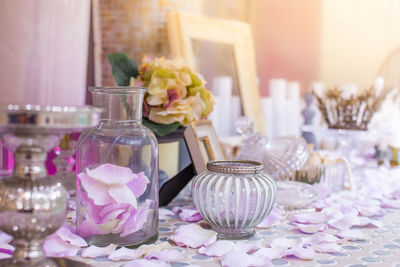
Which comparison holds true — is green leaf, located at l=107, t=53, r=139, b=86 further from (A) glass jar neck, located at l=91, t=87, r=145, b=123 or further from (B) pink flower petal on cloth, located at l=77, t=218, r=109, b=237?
(B) pink flower petal on cloth, located at l=77, t=218, r=109, b=237

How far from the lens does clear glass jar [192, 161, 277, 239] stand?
72 cm

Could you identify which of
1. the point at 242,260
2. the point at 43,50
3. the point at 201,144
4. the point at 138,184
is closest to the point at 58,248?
the point at 138,184

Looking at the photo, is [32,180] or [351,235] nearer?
[32,180]

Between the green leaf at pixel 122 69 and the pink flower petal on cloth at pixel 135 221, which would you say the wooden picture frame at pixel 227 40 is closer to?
the green leaf at pixel 122 69

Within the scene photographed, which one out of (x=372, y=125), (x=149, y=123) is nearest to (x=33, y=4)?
(x=149, y=123)

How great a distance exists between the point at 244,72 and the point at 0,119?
132cm

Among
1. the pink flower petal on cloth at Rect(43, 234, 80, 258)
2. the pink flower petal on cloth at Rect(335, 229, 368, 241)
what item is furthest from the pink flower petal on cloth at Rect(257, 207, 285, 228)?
the pink flower petal on cloth at Rect(43, 234, 80, 258)

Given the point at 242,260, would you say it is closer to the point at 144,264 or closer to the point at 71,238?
the point at 144,264

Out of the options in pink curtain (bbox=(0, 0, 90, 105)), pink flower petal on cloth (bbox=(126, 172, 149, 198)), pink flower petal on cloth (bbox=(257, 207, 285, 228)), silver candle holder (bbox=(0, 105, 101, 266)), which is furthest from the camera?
pink curtain (bbox=(0, 0, 90, 105))

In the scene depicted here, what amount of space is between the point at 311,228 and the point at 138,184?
0.30 meters

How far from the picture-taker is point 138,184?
2.30ft

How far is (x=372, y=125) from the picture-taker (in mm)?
1573

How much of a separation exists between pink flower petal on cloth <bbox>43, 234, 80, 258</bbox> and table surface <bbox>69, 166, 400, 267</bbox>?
0.6 inches

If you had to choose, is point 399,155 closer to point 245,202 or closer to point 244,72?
point 244,72
